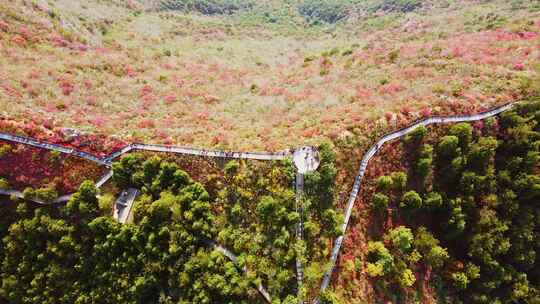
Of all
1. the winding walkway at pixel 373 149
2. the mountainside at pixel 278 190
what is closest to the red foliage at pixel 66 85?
the mountainside at pixel 278 190

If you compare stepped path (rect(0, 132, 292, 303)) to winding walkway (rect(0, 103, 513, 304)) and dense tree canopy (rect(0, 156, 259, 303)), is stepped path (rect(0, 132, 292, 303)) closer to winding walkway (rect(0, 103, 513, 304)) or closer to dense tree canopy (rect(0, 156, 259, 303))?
winding walkway (rect(0, 103, 513, 304))

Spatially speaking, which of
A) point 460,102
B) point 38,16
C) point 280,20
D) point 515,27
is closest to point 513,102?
point 460,102

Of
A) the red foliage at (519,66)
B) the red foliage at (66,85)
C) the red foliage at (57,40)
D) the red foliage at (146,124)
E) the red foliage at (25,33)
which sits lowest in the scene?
the red foliage at (146,124)

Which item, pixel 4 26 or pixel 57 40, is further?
pixel 57 40

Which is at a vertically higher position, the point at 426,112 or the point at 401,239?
the point at 426,112

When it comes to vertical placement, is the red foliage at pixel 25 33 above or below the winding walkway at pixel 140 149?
above

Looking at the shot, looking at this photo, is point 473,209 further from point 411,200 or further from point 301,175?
point 301,175

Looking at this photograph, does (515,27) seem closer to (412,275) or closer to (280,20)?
(412,275)

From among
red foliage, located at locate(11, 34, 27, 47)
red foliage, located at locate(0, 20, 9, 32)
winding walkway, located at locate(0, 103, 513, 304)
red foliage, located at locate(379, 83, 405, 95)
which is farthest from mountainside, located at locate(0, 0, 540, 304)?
red foliage, located at locate(0, 20, 9, 32)

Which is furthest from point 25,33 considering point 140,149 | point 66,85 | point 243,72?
point 243,72

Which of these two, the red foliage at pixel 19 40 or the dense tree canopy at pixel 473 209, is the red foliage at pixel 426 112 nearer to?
the dense tree canopy at pixel 473 209
